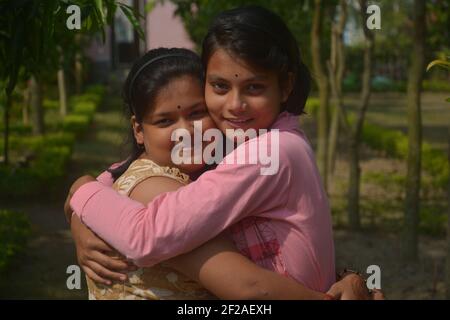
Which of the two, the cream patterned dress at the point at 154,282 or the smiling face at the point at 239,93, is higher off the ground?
the smiling face at the point at 239,93

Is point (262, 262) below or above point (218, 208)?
below

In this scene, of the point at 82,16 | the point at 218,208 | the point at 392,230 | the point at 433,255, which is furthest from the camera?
the point at 392,230

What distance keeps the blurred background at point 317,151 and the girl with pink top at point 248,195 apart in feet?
1.53

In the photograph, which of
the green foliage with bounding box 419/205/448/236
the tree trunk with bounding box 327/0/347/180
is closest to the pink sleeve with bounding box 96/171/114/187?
the tree trunk with bounding box 327/0/347/180

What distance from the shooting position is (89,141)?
1553 centimetres

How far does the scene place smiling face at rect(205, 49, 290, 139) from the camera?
2.06 metres

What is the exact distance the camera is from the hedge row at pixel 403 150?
35.6ft

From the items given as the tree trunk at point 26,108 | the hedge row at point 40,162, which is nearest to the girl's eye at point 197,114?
the hedge row at point 40,162

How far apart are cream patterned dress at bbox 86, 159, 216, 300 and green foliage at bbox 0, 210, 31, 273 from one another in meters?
4.43

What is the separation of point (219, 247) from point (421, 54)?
4.85m

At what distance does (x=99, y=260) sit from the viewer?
84.0 inches

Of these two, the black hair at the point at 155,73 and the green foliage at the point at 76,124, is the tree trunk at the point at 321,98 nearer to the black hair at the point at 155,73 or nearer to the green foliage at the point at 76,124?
the black hair at the point at 155,73

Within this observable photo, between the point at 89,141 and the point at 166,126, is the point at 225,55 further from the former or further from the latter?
the point at 89,141

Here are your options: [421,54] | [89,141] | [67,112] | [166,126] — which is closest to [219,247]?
[166,126]
